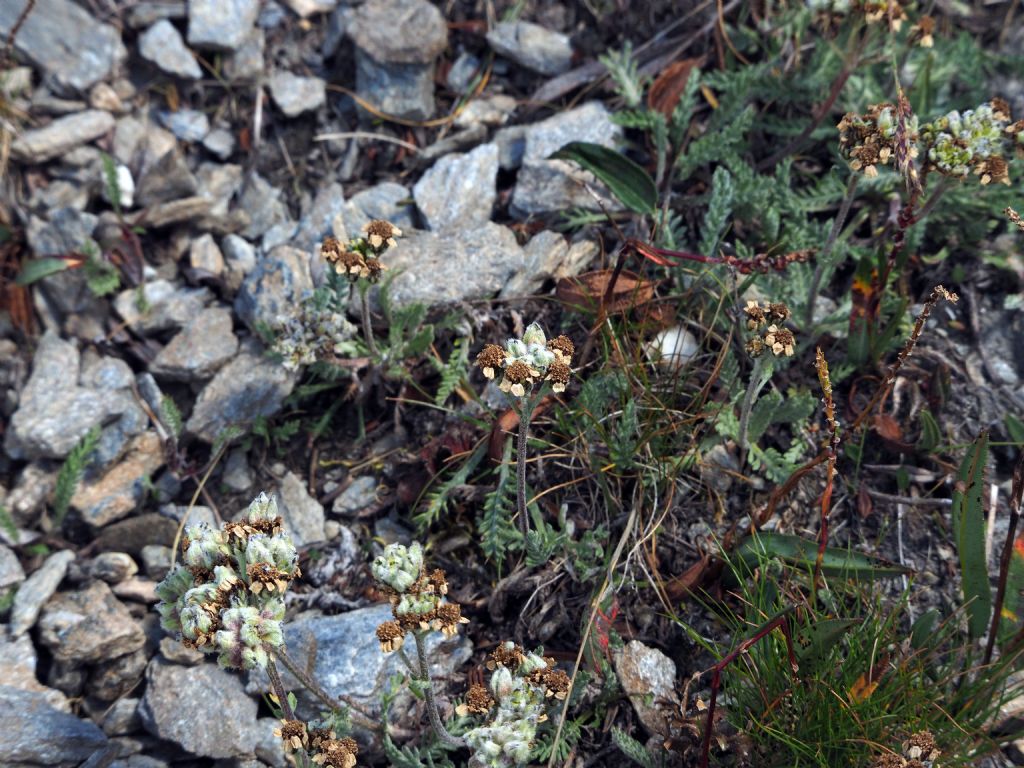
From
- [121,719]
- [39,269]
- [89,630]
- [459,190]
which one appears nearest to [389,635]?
[121,719]

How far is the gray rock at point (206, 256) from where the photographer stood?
183 inches

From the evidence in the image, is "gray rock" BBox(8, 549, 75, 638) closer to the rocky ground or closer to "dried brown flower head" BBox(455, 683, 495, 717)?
the rocky ground

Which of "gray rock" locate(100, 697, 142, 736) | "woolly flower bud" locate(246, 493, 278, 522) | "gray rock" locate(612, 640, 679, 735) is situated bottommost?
"gray rock" locate(100, 697, 142, 736)

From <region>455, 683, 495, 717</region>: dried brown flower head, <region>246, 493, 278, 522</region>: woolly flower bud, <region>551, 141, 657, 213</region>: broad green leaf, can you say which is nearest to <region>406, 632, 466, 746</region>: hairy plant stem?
<region>455, 683, 495, 717</region>: dried brown flower head

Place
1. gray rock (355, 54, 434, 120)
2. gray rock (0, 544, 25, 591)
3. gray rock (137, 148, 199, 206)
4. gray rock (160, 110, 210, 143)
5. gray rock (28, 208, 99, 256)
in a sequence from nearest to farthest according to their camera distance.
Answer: gray rock (0, 544, 25, 591) < gray rock (28, 208, 99, 256) < gray rock (137, 148, 199, 206) < gray rock (355, 54, 434, 120) < gray rock (160, 110, 210, 143)

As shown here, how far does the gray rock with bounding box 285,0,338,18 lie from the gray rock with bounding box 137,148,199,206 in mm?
1160

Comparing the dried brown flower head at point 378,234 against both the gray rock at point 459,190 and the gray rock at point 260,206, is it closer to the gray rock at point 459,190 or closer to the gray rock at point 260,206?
the gray rock at point 459,190

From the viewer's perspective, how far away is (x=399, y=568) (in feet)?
8.40

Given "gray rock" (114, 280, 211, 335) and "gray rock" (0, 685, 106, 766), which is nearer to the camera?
"gray rock" (0, 685, 106, 766)

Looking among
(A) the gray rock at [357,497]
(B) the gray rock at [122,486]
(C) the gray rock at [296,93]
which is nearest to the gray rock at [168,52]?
(C) the gray rock at [296,93]

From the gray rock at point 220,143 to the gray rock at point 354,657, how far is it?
2803 mm

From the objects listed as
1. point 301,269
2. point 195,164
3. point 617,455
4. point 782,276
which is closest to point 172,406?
point 301,269

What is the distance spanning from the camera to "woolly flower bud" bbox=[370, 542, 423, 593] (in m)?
2.54

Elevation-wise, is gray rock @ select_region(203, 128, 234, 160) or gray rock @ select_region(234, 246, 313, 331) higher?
gray rock @ select_region(203, 128, 234, 160)
